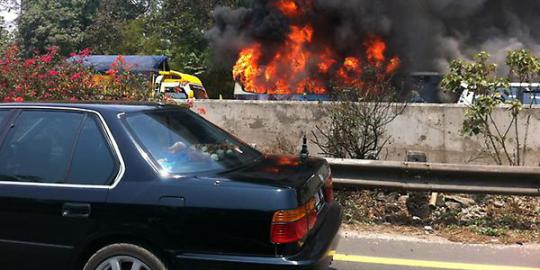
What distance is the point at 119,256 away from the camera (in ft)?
10.8

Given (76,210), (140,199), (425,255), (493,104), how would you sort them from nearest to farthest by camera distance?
1. (140,199)
2. (76,210)
3. (425,255)
4. (493,104)

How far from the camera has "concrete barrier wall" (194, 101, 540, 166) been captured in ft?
25.3

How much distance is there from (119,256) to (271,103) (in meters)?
5.49

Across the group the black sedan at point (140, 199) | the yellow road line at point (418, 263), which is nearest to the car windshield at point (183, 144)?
the black sedan at point (140, 199)

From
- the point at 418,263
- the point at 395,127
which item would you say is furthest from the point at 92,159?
the point at 395,127

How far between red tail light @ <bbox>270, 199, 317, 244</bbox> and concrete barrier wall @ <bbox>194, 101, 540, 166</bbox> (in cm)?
496

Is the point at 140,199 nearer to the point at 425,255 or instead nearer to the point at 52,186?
the point at 52,186

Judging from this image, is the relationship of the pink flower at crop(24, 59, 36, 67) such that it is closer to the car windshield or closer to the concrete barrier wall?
the concrete barrier wall

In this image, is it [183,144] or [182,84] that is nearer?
[183,144]

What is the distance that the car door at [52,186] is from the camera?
11.2ft

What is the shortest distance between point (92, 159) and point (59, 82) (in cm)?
496

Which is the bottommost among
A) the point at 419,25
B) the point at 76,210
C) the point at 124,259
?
the point at 124,259

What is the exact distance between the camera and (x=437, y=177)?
6000mm

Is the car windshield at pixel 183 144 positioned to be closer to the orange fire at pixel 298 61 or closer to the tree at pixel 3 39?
the tree at pixel 3 39
